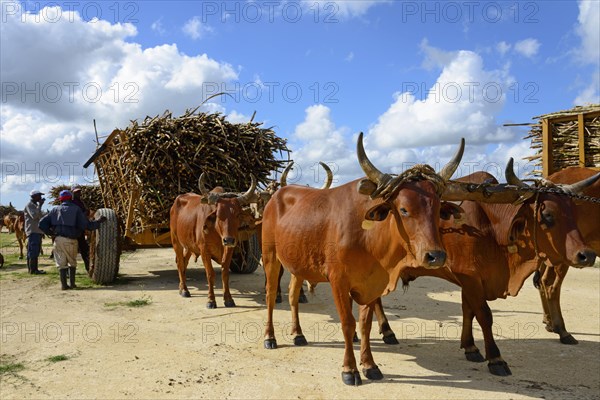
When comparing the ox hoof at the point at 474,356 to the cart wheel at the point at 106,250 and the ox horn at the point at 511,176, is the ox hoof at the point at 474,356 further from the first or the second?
the cart wheel at the point at 106,250

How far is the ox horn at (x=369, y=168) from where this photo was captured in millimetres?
4109

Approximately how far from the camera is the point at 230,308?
310 inches

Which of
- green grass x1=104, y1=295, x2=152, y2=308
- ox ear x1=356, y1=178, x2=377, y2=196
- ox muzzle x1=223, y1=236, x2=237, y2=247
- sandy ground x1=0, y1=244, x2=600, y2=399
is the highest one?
ox ear x1=356, y1=178, x2=377, y2=196

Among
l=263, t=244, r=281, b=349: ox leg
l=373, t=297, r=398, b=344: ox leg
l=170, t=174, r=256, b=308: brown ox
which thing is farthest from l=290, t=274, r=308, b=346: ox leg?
l=170, t=174, r=256, b=308: brown ox

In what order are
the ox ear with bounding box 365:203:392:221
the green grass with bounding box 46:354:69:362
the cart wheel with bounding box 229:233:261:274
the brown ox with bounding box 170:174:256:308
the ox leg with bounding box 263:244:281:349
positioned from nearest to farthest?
the ox ear with bounding box 365:203:392:221 → the green grass with bounding box 46:354:69:362 → the ox leg with bounding box 263:244:281:349 → the brown ox with bounding box 170:174:256:308 → the cart wheel with bounding box 229:233:261:274

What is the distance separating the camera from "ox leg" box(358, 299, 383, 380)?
4.69 meters

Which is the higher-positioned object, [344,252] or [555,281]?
[344,252]

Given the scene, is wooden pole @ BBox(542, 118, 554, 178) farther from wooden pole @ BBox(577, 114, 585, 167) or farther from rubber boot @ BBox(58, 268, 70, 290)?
rubber boot @ BBox(58, 268, 70, 290)

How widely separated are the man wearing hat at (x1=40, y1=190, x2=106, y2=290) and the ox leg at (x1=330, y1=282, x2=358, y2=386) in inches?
256

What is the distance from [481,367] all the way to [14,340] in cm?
549

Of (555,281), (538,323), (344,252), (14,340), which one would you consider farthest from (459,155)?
(14,340)

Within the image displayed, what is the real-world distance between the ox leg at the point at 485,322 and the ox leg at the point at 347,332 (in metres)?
1.28

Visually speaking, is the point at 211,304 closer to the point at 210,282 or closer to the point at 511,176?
the point at 210,282

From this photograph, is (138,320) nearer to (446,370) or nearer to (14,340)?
(14,340)
